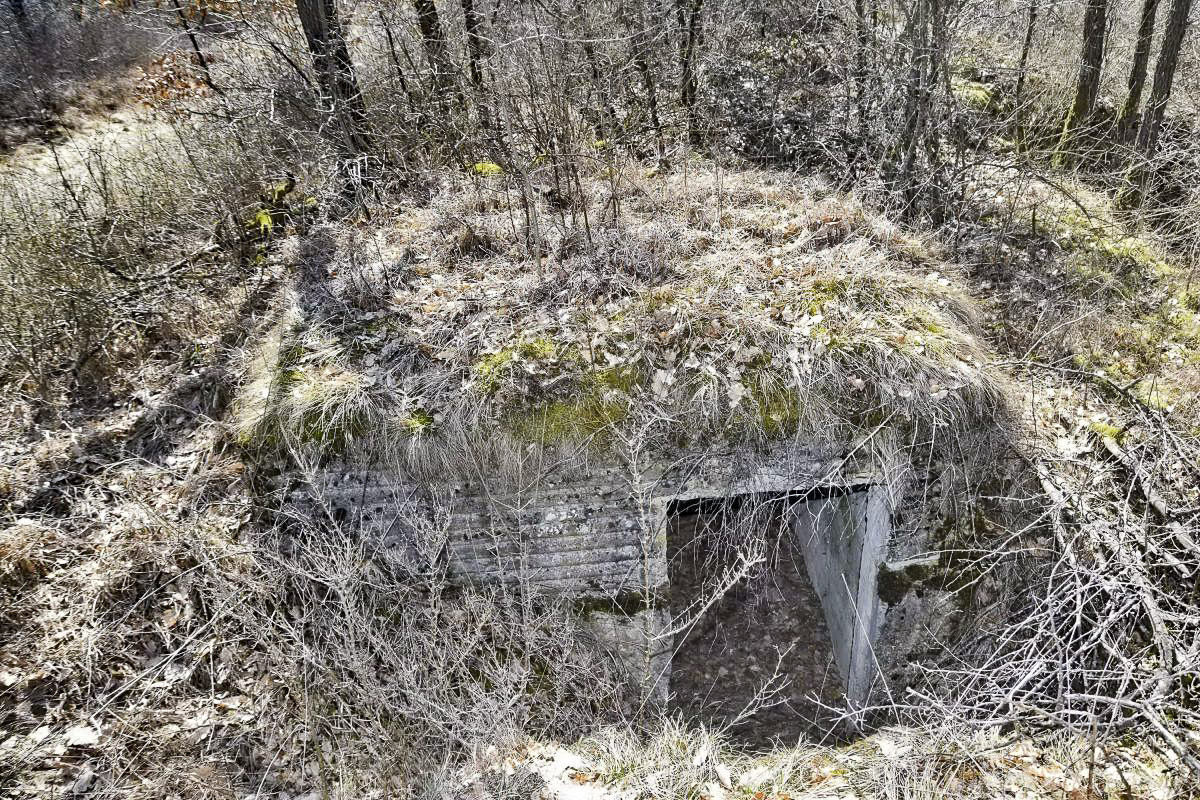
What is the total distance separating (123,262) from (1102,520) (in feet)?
27.6

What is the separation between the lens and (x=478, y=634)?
4.27 meters

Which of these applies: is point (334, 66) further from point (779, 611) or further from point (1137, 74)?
point (1137, 74)

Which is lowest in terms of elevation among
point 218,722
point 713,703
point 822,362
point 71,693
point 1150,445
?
point 713,703

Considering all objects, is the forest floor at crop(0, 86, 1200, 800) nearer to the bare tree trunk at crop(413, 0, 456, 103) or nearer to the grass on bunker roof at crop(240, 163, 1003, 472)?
the grass on bunker roof at crop(240, 163, 1003, 472)

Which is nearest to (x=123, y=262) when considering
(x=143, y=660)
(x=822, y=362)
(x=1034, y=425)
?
(x=143, y=660)

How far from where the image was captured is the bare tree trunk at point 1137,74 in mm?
7539

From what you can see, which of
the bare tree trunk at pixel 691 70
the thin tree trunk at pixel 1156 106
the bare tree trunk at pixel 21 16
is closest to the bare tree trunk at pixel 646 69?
the bare tree trunk at pixel 691 70

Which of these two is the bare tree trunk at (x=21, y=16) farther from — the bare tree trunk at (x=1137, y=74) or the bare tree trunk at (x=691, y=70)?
the bare tree trunk at (x=1137, y=74)

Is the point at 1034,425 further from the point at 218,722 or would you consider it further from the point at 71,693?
the point at 71,693

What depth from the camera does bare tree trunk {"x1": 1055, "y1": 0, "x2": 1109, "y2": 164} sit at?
7.91 meters

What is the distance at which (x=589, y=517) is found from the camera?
457 centimetres

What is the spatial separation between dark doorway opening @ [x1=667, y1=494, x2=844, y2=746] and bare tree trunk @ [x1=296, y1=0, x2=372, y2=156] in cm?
488

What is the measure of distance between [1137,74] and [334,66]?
28.8 feet

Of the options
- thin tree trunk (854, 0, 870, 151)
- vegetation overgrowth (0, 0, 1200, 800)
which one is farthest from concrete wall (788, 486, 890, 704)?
thin tree trunk (854, 0, 870, 151)
